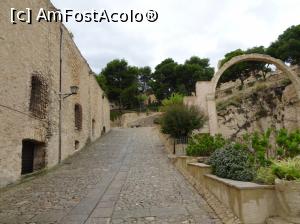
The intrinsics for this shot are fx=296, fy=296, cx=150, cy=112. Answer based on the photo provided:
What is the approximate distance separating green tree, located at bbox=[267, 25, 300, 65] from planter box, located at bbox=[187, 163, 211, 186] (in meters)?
22.8

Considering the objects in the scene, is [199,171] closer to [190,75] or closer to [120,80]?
[190,75]

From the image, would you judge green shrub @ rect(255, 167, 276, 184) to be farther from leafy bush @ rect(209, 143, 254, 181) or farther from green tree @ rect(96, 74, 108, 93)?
green tree @ rect(96, 74, 108, 93)

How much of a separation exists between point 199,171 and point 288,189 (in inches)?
130

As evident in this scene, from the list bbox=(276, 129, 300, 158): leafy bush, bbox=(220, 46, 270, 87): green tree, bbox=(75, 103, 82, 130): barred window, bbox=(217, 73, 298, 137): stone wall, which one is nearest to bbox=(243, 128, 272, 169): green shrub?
bbox=(276, 129, 300, 158): leafy bush

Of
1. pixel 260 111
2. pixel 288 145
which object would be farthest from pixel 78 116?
pixel 260 111

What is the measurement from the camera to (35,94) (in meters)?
10.4

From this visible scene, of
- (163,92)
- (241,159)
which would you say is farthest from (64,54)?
(163,92)

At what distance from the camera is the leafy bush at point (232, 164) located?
16.4 feet

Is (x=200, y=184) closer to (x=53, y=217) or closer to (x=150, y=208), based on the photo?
(x=150, y=208)

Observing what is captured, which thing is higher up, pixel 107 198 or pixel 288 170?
pixel 288 170

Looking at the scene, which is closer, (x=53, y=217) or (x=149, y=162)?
(x=53, y=217)

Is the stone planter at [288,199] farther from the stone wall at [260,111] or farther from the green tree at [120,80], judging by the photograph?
the green tree at [120,80]

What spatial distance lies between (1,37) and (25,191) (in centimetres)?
405

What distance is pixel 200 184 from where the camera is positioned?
6855 mm
